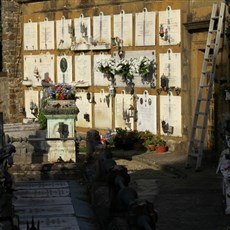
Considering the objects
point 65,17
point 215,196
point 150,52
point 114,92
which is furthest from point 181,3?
point 215,196

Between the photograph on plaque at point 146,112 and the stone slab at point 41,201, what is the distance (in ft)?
28.5

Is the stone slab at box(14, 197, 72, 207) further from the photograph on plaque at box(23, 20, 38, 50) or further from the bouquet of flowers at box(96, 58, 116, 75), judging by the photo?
the photograph on plaque at box(23, 20, 38, 50)

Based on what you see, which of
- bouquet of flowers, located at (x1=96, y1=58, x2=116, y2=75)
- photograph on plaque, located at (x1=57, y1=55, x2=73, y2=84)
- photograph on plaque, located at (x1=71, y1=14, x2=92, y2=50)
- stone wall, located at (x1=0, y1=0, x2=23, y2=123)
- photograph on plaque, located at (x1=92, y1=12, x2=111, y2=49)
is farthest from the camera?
stone wall, located at (x1=0, y1=0, x2=23, y2=123)

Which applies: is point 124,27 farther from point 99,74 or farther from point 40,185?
point 40,185

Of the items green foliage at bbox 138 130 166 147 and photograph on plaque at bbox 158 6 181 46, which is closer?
photograph on plaque at bbox 158 6 181 46

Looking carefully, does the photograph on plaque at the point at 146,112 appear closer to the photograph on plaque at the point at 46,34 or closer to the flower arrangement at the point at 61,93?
the flower arrangement at the point at 61,93

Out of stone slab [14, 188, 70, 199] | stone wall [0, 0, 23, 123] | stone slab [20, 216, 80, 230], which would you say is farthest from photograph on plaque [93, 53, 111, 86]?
stone slab [20, 216, 80, 230]

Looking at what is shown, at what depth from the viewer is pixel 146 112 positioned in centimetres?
1773

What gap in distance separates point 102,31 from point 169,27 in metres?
2.90

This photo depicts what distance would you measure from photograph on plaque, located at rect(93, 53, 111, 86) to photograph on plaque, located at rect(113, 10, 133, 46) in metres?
0.71

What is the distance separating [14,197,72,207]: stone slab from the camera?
8.59m

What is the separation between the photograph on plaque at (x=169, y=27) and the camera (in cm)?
1658

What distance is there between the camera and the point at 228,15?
13961 mm

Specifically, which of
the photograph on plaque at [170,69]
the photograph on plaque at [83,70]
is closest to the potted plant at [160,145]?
the photograph on plaque at [170,69]
